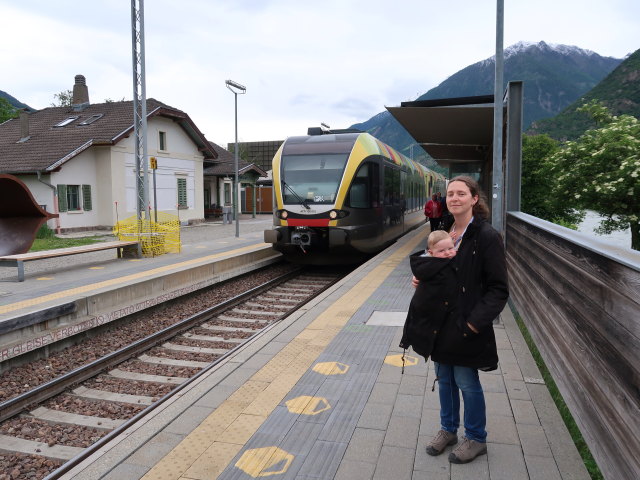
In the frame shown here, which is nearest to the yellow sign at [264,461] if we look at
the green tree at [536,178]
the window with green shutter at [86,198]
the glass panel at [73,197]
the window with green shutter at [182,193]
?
the green tree at [536,178]

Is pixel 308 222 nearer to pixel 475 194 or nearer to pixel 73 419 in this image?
pixel 73 419

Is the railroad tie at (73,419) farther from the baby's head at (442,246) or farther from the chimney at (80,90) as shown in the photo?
the chimney at (80,90)

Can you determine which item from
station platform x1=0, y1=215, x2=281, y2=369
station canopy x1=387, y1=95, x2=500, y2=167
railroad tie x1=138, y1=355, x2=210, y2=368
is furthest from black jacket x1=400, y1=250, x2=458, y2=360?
station canopy x1=387, y1=95, x2=500, y2=167

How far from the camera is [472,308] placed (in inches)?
119

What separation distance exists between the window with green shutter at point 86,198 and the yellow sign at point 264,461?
21.1 m

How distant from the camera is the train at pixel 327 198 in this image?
1117 cm

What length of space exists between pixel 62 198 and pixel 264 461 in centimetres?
2049

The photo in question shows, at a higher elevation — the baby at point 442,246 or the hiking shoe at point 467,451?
the baby at point 442,246

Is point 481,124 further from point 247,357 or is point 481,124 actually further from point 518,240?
point 247,357

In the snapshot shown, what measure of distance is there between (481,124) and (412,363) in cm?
775

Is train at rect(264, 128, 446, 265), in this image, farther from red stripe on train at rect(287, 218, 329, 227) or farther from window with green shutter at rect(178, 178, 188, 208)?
window with green shutter at rect(178, 178, 188, 208)

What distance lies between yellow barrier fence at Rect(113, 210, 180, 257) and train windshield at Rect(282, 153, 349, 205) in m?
4.51

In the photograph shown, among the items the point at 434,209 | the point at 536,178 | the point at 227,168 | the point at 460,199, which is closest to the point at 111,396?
the point at 460,199

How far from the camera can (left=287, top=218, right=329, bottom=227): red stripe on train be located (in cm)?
1111
